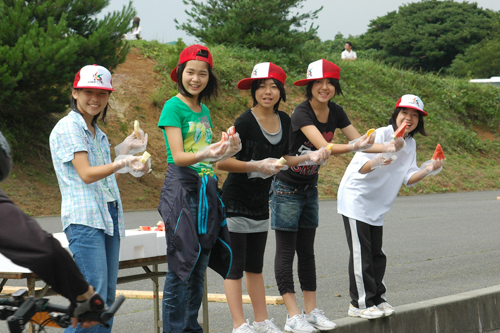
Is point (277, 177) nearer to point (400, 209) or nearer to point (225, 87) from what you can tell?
point (400, 209)

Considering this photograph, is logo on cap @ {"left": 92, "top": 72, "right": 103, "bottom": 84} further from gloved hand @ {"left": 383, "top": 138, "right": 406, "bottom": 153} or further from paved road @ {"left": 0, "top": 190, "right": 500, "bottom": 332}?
paved road @ {"left": 0, "top": 190, "right": 500, "bottom": 332}

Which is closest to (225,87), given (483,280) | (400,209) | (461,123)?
(400,209)

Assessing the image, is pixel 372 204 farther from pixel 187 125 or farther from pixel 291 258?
pixel 187 125

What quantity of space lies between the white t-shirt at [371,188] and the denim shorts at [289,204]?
405mm

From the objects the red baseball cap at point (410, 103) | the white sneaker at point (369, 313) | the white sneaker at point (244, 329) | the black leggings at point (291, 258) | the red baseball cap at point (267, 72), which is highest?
the red baseball cap at point (267, 72)

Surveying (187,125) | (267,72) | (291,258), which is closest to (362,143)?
→ (267,72)

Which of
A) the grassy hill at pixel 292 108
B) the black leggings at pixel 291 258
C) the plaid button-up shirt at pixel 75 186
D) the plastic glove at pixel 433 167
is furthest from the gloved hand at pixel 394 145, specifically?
→ the grassy hill at pixel 292 108

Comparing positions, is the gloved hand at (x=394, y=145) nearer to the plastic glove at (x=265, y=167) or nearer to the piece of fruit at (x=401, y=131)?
the piece of fruit at (x=401, y=131)

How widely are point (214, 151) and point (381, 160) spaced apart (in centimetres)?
161

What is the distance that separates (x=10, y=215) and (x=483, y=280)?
22.3 feet

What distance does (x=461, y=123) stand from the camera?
2930 cm

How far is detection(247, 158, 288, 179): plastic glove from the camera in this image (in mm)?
4004

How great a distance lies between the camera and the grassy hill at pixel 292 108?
16469mm

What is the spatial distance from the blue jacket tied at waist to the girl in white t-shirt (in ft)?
4.69
